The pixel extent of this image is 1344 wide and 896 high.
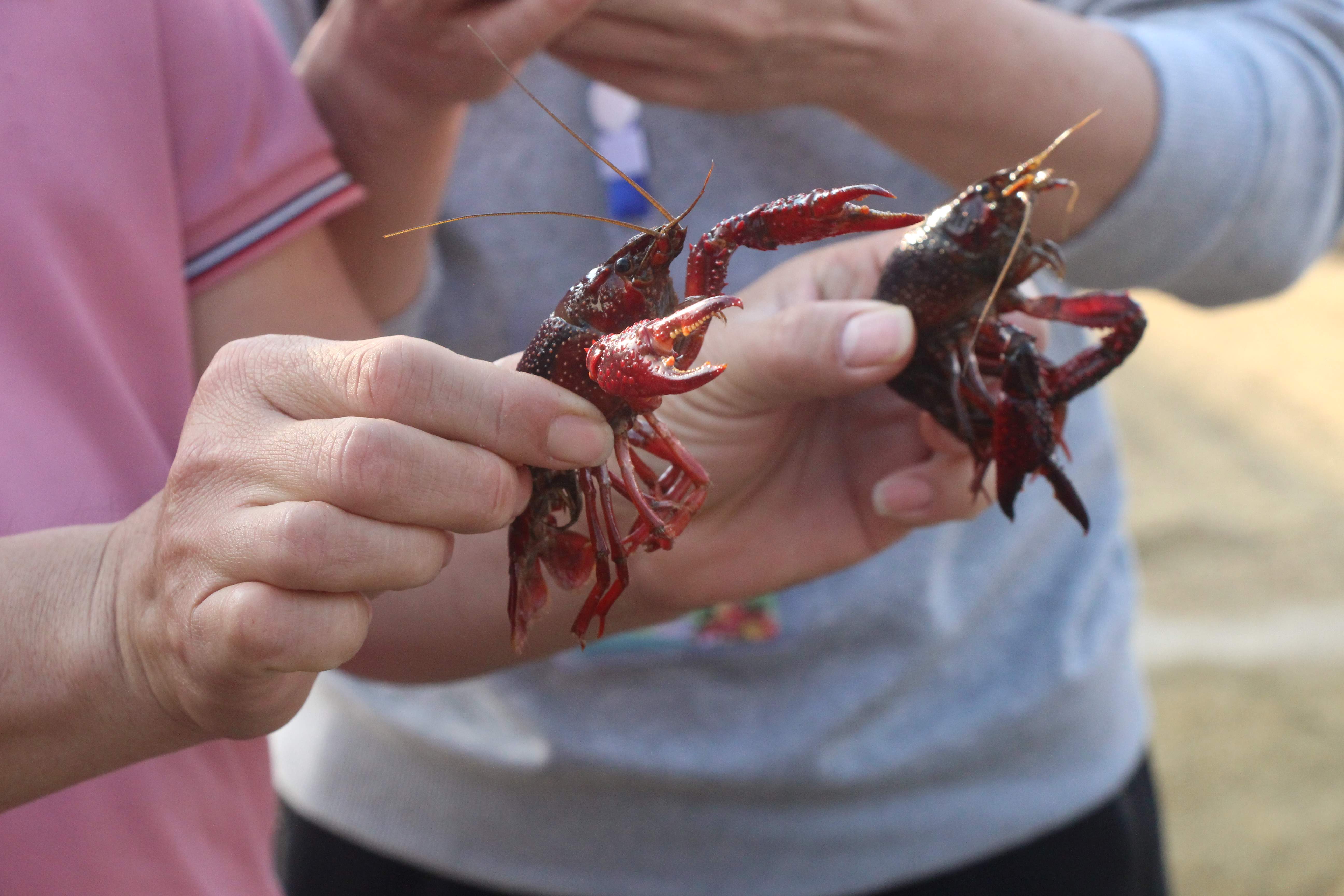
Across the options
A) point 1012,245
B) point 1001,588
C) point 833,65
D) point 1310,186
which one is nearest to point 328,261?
point 833,65

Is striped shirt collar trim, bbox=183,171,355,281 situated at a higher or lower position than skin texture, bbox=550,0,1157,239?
higher

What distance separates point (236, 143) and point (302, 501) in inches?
21.0

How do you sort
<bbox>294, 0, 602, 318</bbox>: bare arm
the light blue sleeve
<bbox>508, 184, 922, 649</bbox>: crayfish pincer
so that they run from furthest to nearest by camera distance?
the light blue sleeve, <bbox>294, 0, 602, 318</bbox>: bare arm, <bbox>508, 184, 922, 649</bbox>: crayfish pincer

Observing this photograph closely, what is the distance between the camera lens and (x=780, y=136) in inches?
56.7

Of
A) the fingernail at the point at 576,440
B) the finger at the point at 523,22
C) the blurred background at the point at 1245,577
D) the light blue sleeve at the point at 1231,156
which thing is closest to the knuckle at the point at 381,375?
the fingernail at the point at 576,440

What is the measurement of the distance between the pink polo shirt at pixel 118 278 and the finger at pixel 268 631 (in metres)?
0.21

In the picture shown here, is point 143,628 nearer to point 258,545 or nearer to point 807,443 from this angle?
point 258,545

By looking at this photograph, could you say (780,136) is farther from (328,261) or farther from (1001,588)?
(1001,588)

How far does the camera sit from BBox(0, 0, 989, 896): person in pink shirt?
72 cm

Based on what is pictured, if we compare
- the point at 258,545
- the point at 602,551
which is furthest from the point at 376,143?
the point at 258,545

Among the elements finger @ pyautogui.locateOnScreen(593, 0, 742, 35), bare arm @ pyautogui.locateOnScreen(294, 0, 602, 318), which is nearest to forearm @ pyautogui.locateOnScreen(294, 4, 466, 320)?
bare arm @ pyautogui.locateOnScreen(294, 0, 602, 318)

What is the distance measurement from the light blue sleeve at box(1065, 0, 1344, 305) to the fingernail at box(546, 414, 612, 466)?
888mm

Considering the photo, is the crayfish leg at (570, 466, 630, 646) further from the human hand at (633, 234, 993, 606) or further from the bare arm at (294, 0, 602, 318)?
the bare arm at (294, 0, 602, 318)

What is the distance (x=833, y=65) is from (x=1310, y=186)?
727mm
